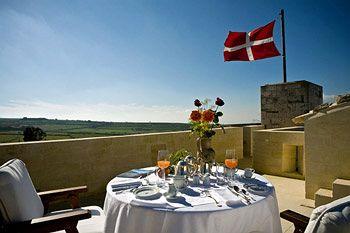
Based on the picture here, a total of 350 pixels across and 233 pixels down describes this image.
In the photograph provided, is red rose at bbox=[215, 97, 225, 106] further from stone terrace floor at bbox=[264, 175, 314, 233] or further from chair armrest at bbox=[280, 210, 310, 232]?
stone terrace floor at bbox=[264, 175, 314, 233]

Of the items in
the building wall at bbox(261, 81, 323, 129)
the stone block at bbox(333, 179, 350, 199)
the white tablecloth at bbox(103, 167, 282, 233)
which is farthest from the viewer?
the building wall at bbox(261, 81, 323, 129)

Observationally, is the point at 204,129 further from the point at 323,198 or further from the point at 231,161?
the point at 323,198

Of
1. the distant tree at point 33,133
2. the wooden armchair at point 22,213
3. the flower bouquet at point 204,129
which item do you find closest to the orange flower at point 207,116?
the flower bouquet at point 204,129

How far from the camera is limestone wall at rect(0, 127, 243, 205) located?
351 centimetres

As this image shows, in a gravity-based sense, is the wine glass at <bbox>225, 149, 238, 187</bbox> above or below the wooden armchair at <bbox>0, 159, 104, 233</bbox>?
above

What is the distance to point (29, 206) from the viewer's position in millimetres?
1747

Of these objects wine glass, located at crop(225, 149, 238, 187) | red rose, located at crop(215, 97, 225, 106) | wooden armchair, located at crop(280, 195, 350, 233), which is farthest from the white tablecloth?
red rose, located at crop(215, 97, 225, 106)

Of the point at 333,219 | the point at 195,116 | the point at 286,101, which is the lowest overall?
the point at 333,219

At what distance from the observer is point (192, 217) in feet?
4.60

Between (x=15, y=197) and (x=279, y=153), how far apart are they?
4.96m

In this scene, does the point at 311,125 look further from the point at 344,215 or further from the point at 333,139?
the point at 344,215

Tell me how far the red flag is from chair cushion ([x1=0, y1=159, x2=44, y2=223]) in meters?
6.06

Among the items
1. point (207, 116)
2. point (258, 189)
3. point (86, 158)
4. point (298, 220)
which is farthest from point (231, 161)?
point (86, 158)

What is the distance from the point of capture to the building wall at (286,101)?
7797mm
